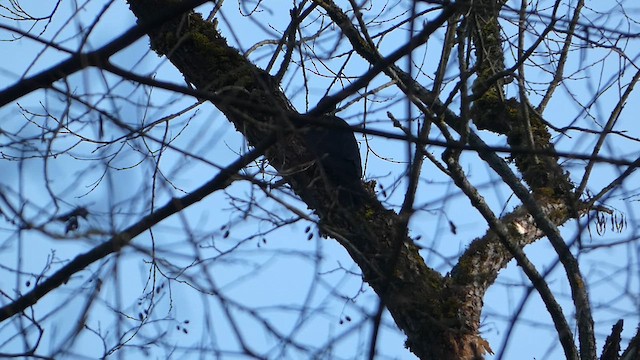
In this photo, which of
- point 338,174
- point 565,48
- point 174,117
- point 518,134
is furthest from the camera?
point 518,134

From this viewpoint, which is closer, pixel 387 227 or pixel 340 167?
pixel 387 227

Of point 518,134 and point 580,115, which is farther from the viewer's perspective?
point 518,134

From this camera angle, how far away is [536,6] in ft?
13.5

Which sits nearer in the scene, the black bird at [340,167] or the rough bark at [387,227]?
the rough bark at [387,227]

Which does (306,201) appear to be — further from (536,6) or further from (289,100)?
(536,6)

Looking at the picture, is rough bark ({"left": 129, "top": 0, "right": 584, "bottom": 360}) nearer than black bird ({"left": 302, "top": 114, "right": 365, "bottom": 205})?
Yes

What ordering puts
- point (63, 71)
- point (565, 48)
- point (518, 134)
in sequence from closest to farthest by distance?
point (63, 71)
point (565, 48)
point (518, 134)

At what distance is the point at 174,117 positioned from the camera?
145 inches

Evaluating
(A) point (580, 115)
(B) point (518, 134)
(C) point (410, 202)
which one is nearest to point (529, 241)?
(B) point (518, 134)

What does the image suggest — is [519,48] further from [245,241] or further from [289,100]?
[245,241]

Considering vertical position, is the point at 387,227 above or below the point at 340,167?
below

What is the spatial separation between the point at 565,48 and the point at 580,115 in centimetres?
78

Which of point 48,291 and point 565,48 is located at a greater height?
point 565,48

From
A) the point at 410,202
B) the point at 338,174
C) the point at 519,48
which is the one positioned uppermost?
the point at 519,48
